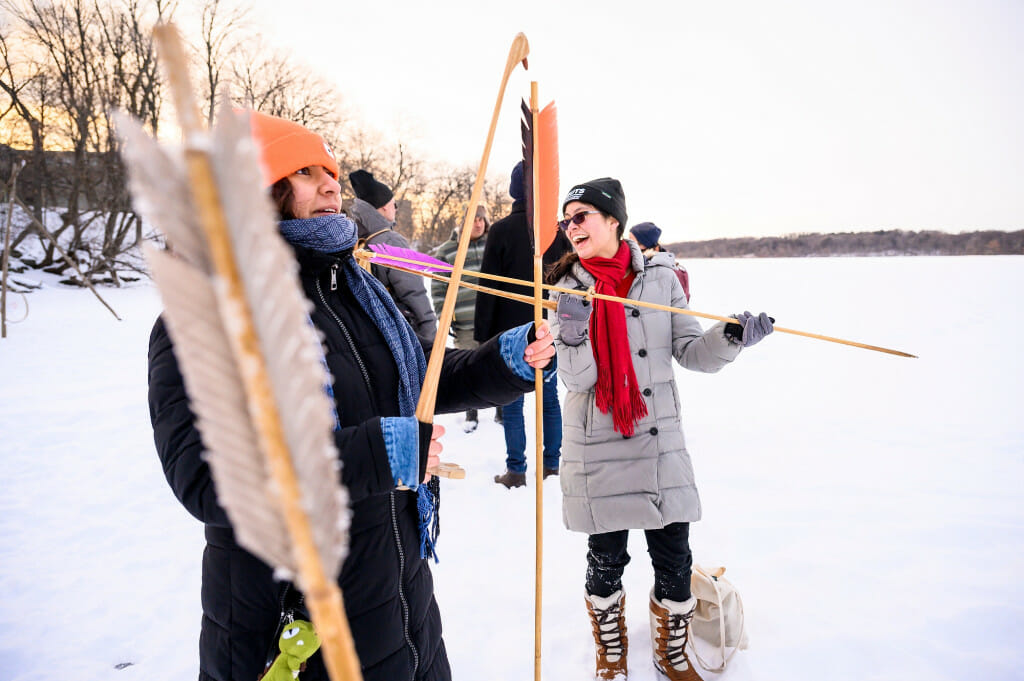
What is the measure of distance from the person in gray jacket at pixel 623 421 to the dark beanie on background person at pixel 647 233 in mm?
2364

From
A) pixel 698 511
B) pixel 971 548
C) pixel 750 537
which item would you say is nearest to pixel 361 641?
pixel 698 511

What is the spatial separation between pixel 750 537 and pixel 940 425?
3.33 meters

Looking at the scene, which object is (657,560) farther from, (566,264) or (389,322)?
(389,322)

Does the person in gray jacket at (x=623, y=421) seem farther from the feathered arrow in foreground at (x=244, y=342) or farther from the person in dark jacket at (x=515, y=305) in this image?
the feathered arrow in foreground at (x=244, y=342)

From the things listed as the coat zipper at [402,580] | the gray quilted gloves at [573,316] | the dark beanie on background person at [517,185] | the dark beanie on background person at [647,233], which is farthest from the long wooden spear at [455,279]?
the dark beanie on background person at [647,233]

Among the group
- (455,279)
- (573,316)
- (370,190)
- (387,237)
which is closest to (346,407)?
(455,279)

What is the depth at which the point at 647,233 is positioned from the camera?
14.7 ft

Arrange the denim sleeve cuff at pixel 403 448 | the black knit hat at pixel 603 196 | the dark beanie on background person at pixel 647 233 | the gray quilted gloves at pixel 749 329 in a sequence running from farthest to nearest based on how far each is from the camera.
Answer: the dark beanie on background person at pixel 647 233 → the black knit hat at pixel 603 196 → the gray quilted gloves at pixel 749 329 → the denim sleeve cuff at pixel 403 448

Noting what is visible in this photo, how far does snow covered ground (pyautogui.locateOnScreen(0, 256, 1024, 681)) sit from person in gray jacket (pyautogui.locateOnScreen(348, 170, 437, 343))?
1.37 m

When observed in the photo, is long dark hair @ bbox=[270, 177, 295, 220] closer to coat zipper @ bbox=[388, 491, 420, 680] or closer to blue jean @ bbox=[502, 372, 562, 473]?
coat zipper @ bbox=[388, 491, 420, 680]

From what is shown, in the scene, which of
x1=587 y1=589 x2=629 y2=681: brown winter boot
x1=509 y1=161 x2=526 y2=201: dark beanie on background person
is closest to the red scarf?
x1=587 y1=589 x2=629 y2=681: brown winter boot

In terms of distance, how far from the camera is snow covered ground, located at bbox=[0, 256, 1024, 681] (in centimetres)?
231

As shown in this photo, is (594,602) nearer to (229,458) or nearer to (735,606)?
(735,606)

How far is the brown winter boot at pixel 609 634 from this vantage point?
7.00 feet
